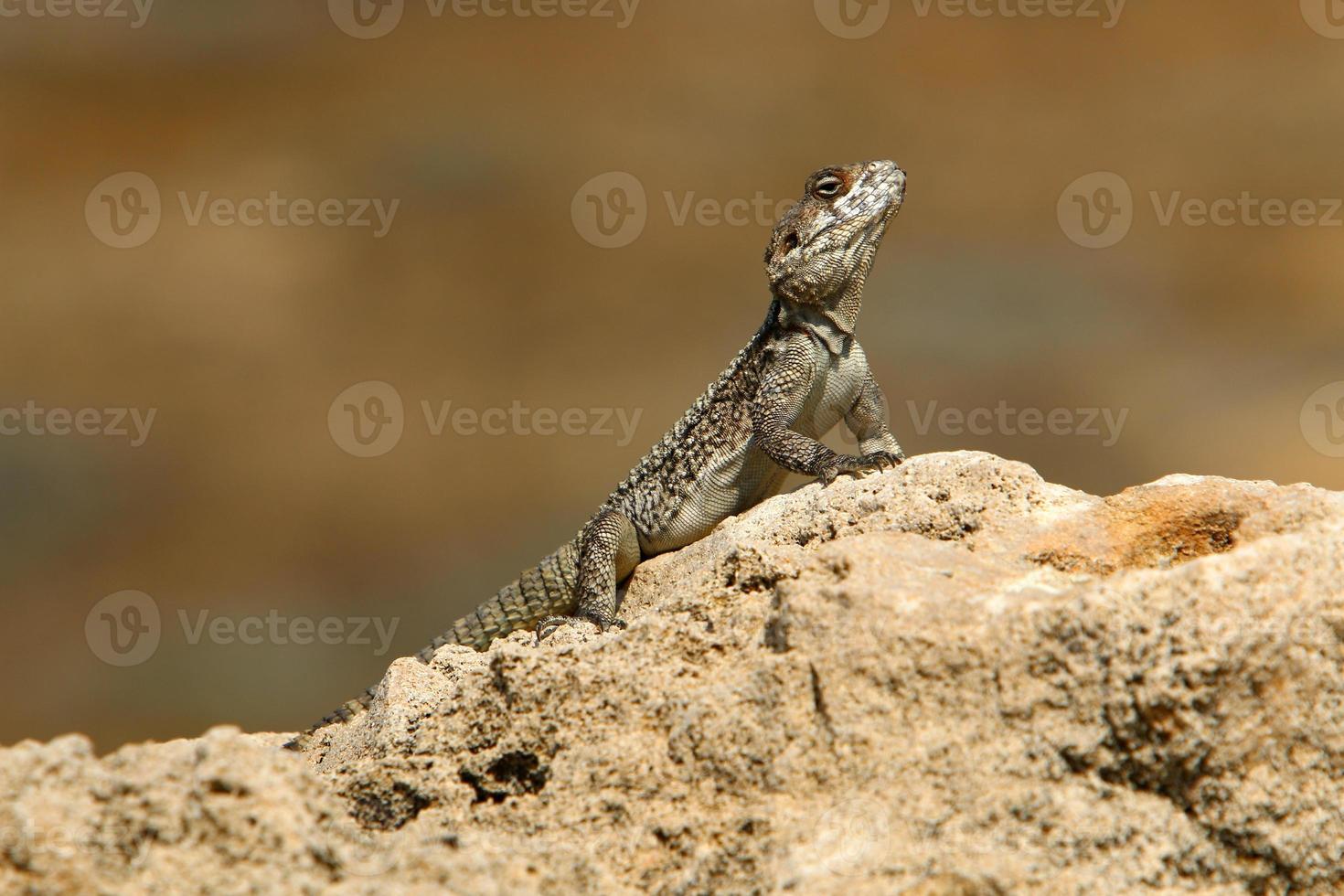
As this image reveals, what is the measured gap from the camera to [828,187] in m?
6.55

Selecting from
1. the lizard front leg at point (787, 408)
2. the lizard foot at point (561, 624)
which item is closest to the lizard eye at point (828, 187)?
the lizard front leg at point (787, 408)

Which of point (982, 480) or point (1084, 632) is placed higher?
point (982, 480)

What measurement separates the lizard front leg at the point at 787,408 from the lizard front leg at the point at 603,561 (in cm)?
90

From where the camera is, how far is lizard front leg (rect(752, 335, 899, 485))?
5676 mm

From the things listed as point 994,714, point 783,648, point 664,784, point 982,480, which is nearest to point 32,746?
point 664,784

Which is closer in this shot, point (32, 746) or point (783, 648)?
point (32, 746)

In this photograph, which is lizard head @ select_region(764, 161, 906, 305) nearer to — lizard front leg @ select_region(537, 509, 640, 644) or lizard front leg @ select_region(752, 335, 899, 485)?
lizard front leg @ select_region(752, 335, 899, 485)

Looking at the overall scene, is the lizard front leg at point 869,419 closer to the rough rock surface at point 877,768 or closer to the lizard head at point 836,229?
the lizard head at point 836,229

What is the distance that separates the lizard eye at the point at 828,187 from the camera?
21.4 feet

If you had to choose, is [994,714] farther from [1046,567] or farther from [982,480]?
[982,480]

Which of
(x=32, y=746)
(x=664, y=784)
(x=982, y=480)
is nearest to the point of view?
(x=32, y=746)

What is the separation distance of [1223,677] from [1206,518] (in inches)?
35.0

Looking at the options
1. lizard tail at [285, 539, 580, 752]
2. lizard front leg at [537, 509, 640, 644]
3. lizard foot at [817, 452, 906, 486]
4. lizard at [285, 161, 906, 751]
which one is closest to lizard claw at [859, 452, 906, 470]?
lizard foot at [817, 452, 906, 486]

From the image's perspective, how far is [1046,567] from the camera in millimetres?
2891
